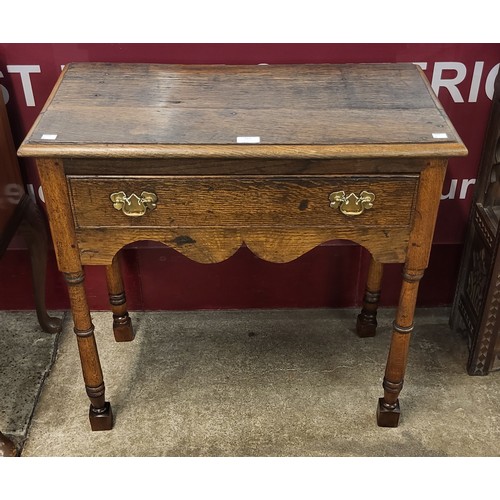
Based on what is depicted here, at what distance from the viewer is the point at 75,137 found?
167cm

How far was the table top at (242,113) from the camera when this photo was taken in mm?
1646

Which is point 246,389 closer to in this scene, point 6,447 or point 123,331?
point 123,331

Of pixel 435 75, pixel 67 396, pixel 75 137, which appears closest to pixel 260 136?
pixel 75 137

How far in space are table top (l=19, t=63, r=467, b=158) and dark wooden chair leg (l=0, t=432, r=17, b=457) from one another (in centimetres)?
91

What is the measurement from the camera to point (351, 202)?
1740 millimetres

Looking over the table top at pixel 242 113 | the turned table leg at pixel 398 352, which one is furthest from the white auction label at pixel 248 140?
the turned table leg at pixel 398 352

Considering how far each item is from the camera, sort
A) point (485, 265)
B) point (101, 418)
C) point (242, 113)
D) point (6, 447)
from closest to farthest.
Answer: point (242, 113), point (6, 447), point (101, 418), point (485, 265)

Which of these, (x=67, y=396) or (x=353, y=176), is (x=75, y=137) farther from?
(x=67, y=396)

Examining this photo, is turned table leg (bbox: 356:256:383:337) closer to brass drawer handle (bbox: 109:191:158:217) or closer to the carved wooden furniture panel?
the carved wooden furniture panel

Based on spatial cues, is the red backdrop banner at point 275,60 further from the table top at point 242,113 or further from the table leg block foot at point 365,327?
the table leg block foot at point 365,327

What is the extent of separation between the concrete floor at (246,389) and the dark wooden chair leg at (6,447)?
8cm

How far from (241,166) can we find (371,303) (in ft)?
3.30

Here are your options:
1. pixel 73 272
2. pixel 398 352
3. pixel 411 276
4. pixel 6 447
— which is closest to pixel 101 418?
pixel 6 447

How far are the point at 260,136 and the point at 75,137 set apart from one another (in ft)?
1.44
